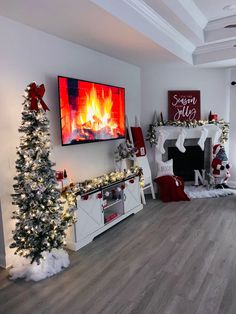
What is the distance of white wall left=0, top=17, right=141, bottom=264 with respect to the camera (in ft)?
8.66

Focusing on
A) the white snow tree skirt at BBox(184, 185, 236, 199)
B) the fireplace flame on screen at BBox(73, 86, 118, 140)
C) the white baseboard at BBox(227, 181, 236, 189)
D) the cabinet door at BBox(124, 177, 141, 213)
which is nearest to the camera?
the fireplace flame on screen at BBox(73, 86, 118, 140)

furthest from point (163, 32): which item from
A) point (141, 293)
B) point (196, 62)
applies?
point (141, 293)

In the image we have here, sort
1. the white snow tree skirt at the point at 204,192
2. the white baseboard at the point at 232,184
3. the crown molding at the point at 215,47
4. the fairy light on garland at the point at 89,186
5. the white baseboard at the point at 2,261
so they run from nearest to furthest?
the white baseboard at the point at 2,261
the fairy light on garland at the point at 89,186
the crown molding at the point at 215,47
the white snow tree skirt at the point at 204,192
the white baseboard at the point at 232,184

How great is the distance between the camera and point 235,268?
265 cm

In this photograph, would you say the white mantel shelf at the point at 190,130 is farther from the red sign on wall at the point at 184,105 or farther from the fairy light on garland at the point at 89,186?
the fairy light on garland at the point at 89,186

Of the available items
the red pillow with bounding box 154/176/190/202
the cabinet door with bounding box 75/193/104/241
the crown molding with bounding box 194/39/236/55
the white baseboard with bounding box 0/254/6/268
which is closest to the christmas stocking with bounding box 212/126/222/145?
the red pillow with bounding box 154/176/190/202

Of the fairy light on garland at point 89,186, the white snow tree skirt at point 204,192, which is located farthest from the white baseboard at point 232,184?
the fairy light on garland at point 89,186

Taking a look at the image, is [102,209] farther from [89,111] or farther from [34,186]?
[89,111]

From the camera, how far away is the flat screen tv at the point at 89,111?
318cm

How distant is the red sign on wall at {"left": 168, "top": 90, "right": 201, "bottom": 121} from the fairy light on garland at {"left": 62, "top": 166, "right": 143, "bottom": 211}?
70.9 inches

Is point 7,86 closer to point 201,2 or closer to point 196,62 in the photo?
point 201,2

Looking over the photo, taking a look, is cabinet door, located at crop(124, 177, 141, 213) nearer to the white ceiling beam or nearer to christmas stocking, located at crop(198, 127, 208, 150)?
christmas stocking, located at crop(198, 127, 208, 150)

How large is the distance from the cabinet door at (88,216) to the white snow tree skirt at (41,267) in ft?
1.32

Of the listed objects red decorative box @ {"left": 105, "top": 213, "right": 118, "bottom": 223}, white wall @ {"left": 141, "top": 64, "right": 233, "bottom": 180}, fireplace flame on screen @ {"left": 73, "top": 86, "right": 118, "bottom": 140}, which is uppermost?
white wall @ {"left": 141, "top": 64, "right": 233, "bottom": 180}
